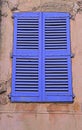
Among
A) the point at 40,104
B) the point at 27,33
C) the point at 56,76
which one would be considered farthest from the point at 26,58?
the point at 40,104

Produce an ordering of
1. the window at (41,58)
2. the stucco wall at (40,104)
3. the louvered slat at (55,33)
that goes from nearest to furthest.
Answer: the stucco wall at (40,104) → the window at (41,58) → the louvered slat at (55,33)

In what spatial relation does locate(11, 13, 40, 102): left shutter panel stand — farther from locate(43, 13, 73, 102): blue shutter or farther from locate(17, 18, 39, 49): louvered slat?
locate(43, 13, 73, 102): blue shutter

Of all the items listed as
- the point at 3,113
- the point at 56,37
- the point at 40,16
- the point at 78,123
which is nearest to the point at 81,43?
the point at 56,37

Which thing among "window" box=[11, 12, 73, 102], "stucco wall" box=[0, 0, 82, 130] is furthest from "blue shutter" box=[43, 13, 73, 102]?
"stucco wall" box=[0, 0, 82, 130]

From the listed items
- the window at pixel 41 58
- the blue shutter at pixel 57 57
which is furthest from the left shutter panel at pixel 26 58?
the blue shutter at pixel 57 57

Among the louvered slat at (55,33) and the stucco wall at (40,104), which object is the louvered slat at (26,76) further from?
the louvered slat at (55,33)

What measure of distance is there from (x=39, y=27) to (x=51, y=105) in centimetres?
126

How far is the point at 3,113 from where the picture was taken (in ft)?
17.5

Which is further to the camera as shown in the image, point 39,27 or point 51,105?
point 39,27

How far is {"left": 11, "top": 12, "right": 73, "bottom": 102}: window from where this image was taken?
5371 millimetres

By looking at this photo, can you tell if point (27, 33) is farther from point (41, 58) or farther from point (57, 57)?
→ point (57, 57)

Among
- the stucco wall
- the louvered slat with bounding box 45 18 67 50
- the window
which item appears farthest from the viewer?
the louvered slat with bounding box 45 18 67 50

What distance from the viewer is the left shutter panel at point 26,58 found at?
→ 538cm

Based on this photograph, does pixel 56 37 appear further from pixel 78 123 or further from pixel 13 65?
pixel 78 123
